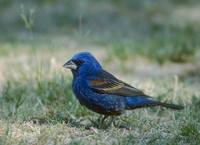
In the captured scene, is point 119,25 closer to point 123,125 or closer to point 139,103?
point 123,125

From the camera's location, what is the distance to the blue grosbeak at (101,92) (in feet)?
21.7

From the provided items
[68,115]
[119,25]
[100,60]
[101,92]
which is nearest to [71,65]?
[101,92]

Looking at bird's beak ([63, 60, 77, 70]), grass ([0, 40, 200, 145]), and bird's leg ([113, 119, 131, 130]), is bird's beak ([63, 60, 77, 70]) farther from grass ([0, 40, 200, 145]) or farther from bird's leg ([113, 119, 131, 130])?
bird's leg ([113, 119, 131, 130])

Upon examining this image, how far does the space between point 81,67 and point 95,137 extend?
2.39ft

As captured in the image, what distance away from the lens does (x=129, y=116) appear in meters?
7.02

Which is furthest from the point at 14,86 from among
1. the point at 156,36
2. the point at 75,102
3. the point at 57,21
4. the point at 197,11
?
the point at 197,11

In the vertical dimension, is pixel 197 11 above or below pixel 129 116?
above

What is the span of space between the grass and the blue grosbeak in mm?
173

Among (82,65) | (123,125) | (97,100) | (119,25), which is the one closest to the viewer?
(97,100)

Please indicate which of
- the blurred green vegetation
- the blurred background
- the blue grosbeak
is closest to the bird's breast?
the blue grosbeak

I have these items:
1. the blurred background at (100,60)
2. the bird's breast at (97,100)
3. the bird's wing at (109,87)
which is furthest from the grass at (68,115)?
the bird's wing at (109,87)

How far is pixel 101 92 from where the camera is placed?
663 cm

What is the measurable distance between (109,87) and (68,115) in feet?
1.66

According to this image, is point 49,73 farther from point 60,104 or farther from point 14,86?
point 60,104
